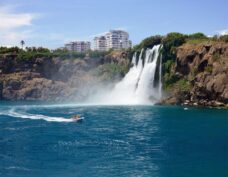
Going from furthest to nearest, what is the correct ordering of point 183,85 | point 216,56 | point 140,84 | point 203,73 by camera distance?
1. point 140,84
2. point 183,85
3. point 203,73
4. point 216,56

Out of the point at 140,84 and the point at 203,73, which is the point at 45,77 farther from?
the point at 203,73

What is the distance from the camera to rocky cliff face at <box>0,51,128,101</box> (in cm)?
15700

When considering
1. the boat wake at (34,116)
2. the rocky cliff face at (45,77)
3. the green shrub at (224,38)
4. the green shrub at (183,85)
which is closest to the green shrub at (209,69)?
the green shrub at (183,85)

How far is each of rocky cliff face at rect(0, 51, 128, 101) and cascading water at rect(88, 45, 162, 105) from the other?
707 inches

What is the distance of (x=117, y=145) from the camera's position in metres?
60.3

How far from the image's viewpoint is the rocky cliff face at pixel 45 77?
157000mm

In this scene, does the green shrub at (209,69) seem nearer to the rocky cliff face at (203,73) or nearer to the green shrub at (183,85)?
the rocky cliff face at (203,73)

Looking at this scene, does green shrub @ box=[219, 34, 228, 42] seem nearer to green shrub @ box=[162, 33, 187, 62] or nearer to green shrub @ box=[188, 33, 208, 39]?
green shrub @ box=[188, 33, 208, 39]

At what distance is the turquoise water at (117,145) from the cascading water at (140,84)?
30394 mm

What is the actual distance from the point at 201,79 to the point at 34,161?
227ft

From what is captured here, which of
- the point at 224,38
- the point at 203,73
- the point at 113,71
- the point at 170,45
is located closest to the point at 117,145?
the point at 203,73

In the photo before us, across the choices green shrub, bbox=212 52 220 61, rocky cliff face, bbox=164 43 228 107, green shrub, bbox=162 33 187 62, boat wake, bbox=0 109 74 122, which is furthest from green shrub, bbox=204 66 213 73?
boat wake, bbox=0 109 74 122

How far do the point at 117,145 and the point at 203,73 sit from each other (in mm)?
58475

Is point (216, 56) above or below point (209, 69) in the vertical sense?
above
